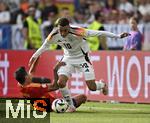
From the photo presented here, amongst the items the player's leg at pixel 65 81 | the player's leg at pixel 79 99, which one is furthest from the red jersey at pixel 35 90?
the player's leg at pixel 79 99

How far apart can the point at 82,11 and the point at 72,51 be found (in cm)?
1383

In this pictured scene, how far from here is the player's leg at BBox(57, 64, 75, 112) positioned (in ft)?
60.2

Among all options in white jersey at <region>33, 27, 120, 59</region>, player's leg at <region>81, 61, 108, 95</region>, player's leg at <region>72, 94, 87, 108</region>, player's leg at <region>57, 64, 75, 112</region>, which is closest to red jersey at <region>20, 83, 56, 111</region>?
player's leg at <region>57, 64, 75, 112</region>

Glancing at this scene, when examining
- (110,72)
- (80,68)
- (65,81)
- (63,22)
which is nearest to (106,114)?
(65,81)

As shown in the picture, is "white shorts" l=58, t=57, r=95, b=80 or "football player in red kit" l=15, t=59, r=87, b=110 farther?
"white shorts" l=58, t=57, r=95, b=80

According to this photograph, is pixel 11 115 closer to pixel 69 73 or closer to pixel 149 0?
pixel 69 73

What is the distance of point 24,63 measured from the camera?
22969mm

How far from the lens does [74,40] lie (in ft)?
60.1

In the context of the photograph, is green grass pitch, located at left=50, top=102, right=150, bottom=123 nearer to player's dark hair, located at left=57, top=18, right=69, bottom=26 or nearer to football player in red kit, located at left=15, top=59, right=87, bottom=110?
football player in red kit, located at left=15, top=59, right=87, bottom=110

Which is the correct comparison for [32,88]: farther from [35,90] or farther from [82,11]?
[82,11]

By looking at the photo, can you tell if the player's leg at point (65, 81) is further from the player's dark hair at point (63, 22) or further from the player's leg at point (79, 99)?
the player's dark hair at point (63, 22)

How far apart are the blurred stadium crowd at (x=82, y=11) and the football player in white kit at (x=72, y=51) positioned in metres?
11.0

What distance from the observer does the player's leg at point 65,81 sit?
722 inches

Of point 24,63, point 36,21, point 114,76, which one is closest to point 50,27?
point 36,21
